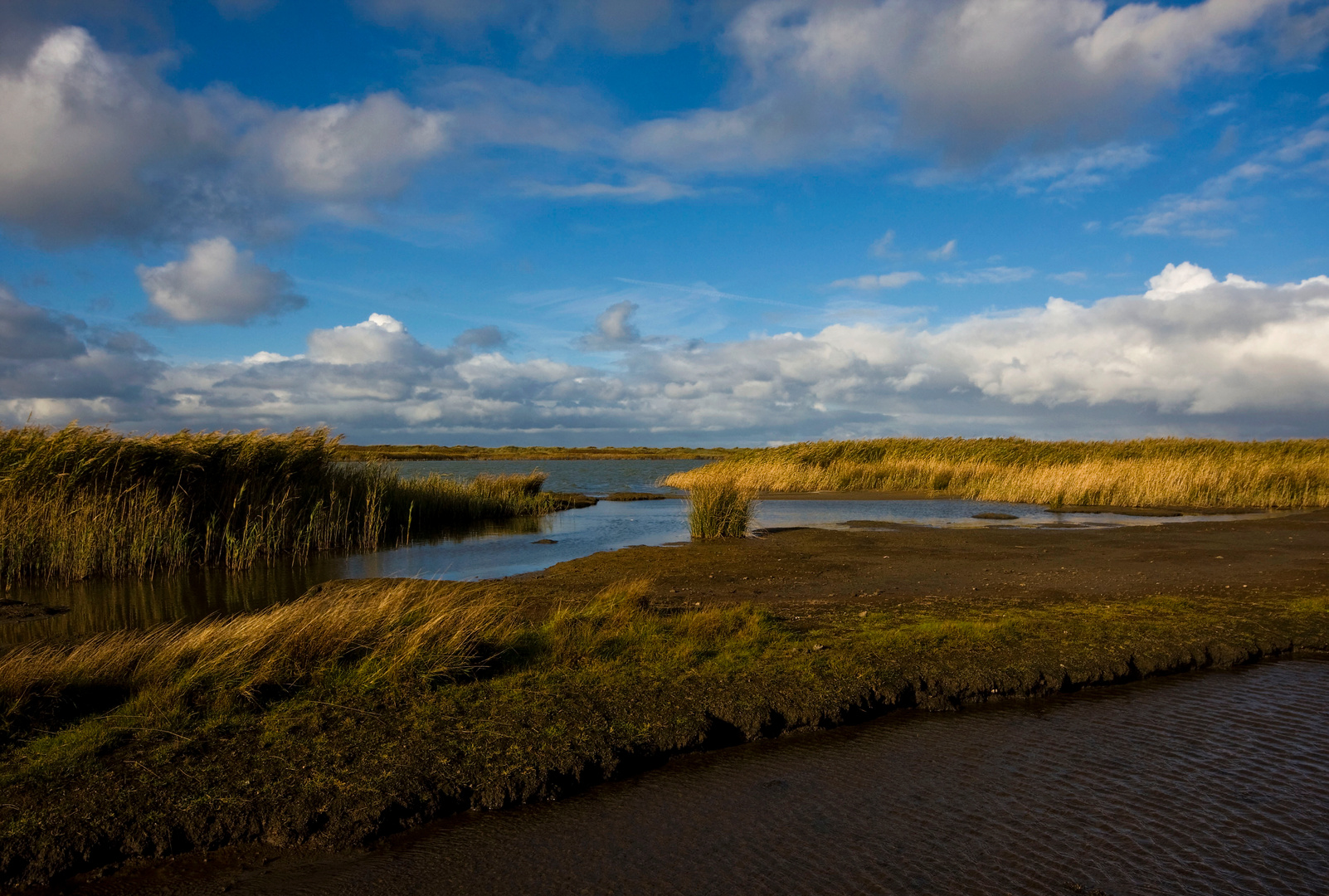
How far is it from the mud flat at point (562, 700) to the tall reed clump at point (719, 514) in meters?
7.73

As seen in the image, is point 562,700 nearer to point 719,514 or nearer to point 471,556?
point 471,556

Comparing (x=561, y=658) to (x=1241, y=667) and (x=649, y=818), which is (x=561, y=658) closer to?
(x=649, y=818)

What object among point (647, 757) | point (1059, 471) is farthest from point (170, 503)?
point (1059, 471)

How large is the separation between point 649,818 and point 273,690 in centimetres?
313

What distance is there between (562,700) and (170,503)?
13272 millimetres

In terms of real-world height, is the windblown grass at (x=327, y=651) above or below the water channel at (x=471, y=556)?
above

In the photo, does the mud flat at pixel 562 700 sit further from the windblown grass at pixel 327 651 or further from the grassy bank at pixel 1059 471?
the grassy bank at pixel 1059 471

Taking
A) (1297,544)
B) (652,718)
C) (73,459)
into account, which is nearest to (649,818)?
(652,718)

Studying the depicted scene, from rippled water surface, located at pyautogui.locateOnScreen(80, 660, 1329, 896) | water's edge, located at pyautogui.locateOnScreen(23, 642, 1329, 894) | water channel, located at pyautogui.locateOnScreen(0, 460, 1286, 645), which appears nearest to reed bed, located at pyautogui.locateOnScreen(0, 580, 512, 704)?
water's edge, located at pyautogui.locateOnScreen(23, 642, 1329, 894)

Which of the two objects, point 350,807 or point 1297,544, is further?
point 1297,544

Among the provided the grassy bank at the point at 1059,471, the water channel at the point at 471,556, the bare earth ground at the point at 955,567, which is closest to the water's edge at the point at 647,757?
the bare earth ground at the point at 955,567

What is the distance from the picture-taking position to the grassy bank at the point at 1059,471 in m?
28.8

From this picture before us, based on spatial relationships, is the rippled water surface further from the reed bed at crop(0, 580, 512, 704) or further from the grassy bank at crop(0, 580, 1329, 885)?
the reed bed at crop(0, 580, 512, 704)

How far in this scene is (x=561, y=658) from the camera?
6.67 metres
